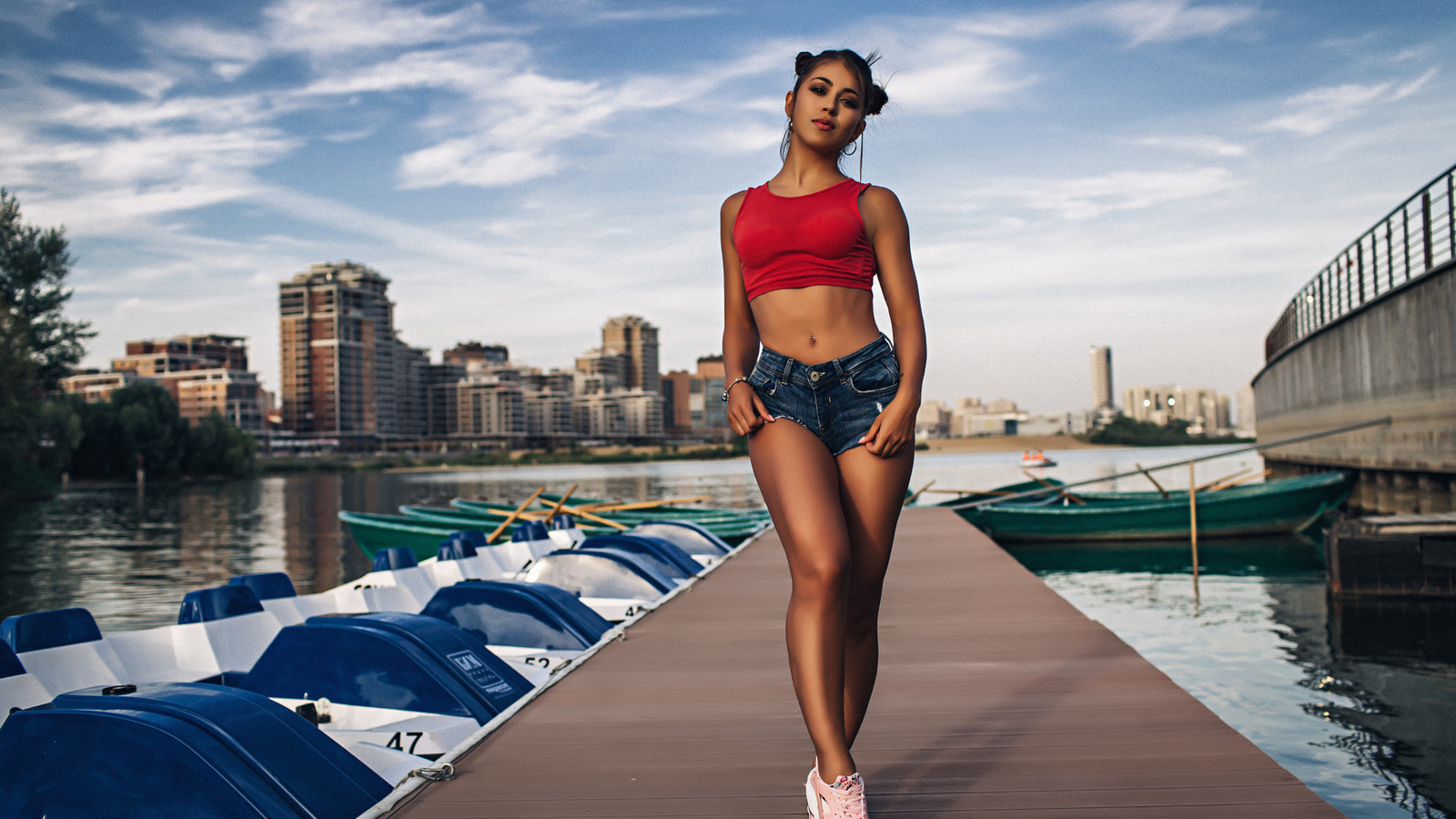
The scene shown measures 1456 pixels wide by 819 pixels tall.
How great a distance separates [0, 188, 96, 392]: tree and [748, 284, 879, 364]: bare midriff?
188 feet

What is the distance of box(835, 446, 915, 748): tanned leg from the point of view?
97.9 inches

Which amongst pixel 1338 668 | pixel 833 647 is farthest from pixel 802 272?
pixel 1338 668

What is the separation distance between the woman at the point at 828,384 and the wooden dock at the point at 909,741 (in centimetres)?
65

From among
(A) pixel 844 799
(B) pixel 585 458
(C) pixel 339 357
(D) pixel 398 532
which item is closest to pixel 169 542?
(D) pixel 398 532

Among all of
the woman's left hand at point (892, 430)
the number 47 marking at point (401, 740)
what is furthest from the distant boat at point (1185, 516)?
the woman's left hand at point (892, 430)

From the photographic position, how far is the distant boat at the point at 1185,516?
21609mm

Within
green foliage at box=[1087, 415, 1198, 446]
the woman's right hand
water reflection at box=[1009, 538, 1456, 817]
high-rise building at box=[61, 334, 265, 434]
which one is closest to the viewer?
the woman's right hand

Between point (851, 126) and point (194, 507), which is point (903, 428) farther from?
point (194, 507)

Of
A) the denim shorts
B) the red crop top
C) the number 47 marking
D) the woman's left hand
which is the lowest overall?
the number 47 marking

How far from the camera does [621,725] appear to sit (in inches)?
156

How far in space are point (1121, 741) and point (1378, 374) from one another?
19.0 metres

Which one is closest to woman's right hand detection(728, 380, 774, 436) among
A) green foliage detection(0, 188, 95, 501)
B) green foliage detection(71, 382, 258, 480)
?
green foliage detection(0, 188, 95, 501)

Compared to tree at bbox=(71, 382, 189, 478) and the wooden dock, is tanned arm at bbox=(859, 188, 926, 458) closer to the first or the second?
the wooden dock

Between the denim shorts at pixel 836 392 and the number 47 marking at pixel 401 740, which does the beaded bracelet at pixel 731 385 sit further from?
the number 47 marking at pixel 401 740
